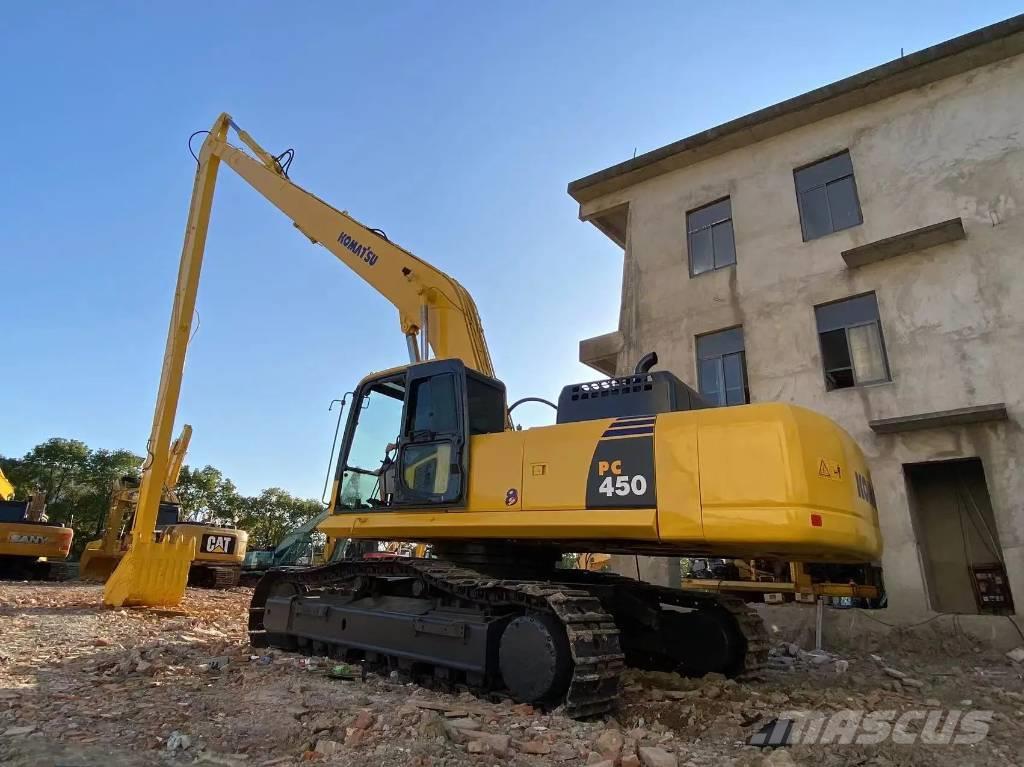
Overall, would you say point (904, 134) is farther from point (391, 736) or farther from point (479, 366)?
point (391, 736)

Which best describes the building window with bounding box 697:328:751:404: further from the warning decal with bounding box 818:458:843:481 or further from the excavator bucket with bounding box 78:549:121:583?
the excavator bucket with bounding box 78:549:121:583

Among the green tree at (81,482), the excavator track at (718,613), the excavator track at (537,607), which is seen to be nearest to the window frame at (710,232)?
the excavator track at (718,613)

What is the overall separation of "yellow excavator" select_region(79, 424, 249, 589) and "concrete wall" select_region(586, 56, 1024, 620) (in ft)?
39.2

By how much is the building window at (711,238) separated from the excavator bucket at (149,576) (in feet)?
37.5

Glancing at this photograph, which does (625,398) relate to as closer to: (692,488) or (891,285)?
(692,488)

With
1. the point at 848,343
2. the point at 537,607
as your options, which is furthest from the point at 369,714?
the point at 848,343

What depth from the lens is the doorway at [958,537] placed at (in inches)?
417

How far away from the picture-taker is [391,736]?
3.90 meters

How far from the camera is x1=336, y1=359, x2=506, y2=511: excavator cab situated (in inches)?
230

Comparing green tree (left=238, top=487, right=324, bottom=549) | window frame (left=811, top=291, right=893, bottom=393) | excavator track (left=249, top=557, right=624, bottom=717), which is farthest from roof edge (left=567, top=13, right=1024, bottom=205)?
green tree (left=238, top=487, right=324, bottom=549)

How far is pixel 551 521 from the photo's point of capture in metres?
5.08

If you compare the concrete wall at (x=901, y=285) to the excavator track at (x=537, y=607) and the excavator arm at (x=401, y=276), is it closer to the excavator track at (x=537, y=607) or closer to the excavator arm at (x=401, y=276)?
the excavator arm at (x=401, y=276)

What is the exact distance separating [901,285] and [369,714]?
10987mm

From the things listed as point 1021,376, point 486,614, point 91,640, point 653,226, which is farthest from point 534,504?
point 653,226
